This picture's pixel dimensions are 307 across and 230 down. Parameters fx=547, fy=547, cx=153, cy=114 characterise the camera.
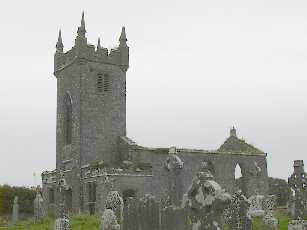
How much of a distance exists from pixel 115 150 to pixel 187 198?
29.1 metres

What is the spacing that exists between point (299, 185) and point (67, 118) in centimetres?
2704

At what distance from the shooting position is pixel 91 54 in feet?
130

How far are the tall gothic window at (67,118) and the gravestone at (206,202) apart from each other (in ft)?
102

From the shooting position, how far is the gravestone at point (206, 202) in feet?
31.0

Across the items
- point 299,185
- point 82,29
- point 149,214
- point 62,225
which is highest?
point 82,29

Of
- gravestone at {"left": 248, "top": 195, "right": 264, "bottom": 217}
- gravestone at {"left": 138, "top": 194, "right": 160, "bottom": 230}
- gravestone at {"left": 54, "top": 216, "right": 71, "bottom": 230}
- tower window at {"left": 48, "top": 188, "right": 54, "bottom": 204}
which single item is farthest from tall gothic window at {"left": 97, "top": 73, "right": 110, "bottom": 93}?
gravestone at {"left": 138, "top": 194, "right": 160, "bottom": 230}

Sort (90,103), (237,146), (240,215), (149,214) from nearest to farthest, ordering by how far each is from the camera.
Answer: (240,215) < (149,214) < (90,103) < (237,146)

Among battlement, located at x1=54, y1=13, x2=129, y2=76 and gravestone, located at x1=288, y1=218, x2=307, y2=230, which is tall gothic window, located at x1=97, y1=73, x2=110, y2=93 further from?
gravestone, located at x1=288, y1=218, x2=307, y2=230

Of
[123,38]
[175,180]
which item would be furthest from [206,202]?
[123,38]

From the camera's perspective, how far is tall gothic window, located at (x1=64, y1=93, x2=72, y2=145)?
40.4 meters

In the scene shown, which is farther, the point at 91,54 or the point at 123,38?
the point at 123,38

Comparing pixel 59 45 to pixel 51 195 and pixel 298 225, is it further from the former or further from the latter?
pixel 298 225

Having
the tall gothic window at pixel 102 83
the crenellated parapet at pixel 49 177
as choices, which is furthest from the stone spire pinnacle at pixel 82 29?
the crenellated parapet at pixel 49 177

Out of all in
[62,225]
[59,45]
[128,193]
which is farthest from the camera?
[59,45]
